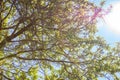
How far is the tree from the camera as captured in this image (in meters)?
11.9

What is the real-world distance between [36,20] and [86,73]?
11.2ft

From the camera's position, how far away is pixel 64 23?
12.7 metres

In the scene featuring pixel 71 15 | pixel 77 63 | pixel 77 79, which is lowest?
pixel 77 79

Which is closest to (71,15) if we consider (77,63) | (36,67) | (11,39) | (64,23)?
(64,23)

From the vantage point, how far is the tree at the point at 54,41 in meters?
11.9

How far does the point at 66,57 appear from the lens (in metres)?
14.7

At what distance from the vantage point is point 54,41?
1302cm

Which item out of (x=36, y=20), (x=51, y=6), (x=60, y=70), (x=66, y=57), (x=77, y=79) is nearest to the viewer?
(x=51, y=6)

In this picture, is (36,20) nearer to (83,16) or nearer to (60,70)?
(83,16)

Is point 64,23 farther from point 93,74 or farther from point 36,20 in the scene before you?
point 93,74

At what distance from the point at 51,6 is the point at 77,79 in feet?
12.1

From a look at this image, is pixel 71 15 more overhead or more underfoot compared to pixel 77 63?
more overhead

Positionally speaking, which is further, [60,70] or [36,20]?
[60,70]

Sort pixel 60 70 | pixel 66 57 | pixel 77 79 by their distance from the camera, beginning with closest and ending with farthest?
Result: pixel 77 79, pixel 66 57, pixel 60 70
